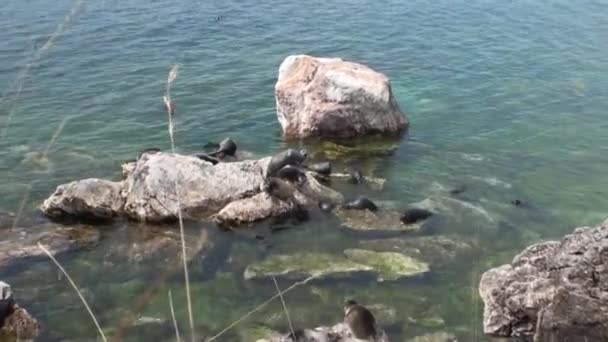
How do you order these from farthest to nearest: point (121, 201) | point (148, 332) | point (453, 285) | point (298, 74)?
point (298, 74)
point (121, 201)
point (453, 285)
point (148, 332)

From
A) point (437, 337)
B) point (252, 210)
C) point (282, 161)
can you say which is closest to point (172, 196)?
point (252, 210)

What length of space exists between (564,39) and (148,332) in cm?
3339

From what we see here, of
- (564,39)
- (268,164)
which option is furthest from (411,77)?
(268,164)

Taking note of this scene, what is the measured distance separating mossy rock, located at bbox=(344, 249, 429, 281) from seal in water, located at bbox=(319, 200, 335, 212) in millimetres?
2302

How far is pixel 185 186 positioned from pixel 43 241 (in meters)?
4.59

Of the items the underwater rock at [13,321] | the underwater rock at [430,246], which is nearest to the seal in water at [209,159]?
the underwater rock at [430,246]

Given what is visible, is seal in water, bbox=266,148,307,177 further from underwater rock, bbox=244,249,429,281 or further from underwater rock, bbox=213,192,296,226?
underwater rock, bbox=244,249,429,281

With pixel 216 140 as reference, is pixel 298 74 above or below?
above

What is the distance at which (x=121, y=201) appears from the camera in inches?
830

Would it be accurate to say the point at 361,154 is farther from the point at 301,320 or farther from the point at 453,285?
the point at 301,320

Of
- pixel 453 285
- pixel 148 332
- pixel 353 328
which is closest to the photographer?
pixel 353 328

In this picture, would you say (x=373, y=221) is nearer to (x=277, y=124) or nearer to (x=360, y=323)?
(x=360, y=323)

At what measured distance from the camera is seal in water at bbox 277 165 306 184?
862 inches

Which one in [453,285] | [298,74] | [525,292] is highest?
[298,74]
